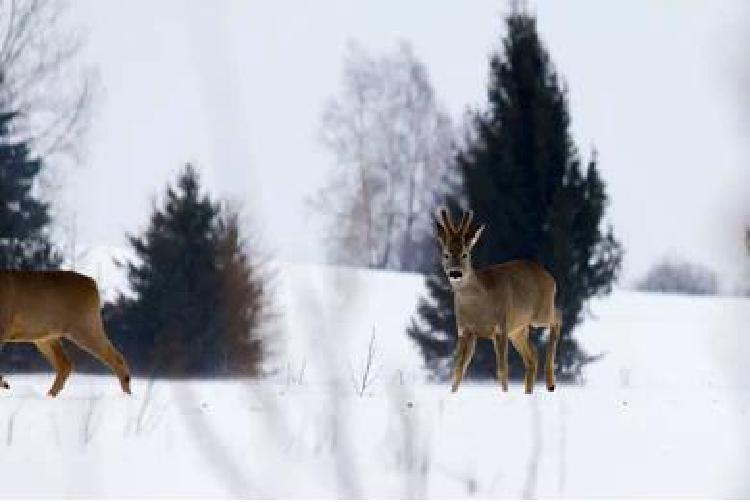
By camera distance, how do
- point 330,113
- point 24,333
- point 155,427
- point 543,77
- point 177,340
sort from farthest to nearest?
1. point 330,113
2. point 543,77
3. point 177,340
4. point 24,333
5. point 155,427

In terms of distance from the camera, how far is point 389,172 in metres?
42.2

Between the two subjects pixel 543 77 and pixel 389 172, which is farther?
pixel 389 172

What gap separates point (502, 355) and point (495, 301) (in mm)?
533

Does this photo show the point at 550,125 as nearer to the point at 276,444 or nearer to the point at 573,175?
the point at 573,175

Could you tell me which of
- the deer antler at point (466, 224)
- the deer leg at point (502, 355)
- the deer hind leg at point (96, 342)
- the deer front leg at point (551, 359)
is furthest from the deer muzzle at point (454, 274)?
the deer hind leg at point (96, 342)

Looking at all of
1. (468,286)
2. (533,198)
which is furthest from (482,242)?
(468,286)

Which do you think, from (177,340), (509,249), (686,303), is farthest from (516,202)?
(686,303)

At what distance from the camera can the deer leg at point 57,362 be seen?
9391 millimetres

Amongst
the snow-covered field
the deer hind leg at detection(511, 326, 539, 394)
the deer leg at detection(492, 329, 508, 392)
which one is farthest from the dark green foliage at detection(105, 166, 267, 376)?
the snow-covered field

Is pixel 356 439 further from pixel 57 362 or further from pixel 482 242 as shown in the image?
pixel 482 242

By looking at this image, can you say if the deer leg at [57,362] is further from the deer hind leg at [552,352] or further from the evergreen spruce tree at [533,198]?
the evergreen spruce tree at [533,198]

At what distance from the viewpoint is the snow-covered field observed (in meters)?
3.63

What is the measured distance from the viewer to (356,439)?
6.13m

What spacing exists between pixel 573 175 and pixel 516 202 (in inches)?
44.5
